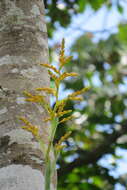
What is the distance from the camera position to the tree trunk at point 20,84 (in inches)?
48.1

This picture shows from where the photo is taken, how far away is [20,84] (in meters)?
1.46

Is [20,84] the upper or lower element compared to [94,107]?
lower

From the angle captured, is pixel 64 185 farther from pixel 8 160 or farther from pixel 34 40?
pixel 8 160

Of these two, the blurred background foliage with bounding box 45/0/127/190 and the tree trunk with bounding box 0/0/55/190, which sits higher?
the blurred background foliage with bounding box 45/0/127/190

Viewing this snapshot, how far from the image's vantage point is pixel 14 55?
1.54 m

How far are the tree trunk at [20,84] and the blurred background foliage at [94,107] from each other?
2.12 metres

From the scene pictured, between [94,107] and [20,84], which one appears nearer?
[20,84]

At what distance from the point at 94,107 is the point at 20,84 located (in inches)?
155

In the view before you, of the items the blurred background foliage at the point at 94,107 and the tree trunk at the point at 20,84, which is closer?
the tree trunk at the point at 20,84

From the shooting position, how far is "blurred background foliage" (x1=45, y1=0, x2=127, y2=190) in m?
4.52

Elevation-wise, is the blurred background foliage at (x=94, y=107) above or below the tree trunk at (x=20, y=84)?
above

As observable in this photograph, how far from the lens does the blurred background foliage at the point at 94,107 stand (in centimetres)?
452

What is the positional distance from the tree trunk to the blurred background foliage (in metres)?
2.12

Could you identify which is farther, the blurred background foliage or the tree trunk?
the blurred background foliage
